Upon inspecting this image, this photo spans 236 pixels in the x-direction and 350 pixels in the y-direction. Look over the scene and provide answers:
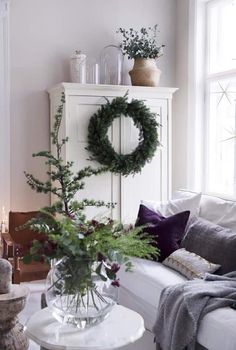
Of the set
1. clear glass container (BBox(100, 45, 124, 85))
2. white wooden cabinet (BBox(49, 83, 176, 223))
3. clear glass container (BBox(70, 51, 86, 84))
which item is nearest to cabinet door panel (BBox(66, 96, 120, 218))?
white wooden cabinet (BBox(49, 83, 176, 223))

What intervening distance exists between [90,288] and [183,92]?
3.51m

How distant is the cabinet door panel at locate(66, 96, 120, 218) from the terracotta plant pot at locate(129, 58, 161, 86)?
1.50ft

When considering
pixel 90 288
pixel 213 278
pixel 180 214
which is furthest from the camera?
pixel 180 214

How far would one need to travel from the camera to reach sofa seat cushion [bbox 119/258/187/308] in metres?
3.09

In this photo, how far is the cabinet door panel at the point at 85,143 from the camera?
179 inches

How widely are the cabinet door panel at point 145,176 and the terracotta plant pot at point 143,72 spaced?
0.67 ft

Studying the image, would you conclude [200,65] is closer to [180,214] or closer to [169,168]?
[169,168]

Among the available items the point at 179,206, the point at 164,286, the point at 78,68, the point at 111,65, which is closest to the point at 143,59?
the point at 111,65

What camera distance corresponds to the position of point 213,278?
2.86 m

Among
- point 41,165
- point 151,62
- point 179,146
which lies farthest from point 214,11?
point 41,165

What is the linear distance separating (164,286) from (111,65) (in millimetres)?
2757

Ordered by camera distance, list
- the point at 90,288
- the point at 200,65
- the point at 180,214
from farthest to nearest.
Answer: the point at 200,65
the point at 180,214
the point at 90,288

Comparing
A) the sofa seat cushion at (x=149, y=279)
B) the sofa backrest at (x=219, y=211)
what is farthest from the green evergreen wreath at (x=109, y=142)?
the sofa seat cushion at (x=149, y=279)

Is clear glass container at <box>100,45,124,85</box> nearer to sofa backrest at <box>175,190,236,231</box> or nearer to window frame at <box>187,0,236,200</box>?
window frame at <box>187,0,236,200</box>
